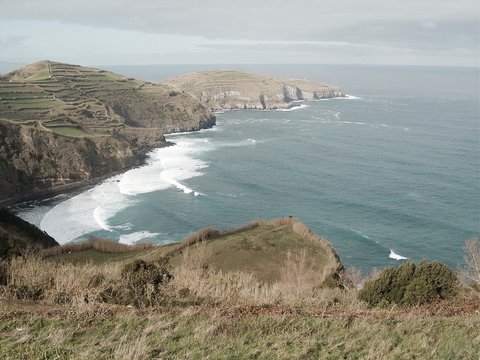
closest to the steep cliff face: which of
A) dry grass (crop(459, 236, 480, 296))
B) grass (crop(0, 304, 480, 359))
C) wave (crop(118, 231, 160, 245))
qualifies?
wave (crop(118, 231, 160, 245))

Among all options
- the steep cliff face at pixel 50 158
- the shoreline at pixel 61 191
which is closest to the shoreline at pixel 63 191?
the shoreline at pixel 61 191

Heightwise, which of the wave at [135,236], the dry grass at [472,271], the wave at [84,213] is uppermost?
the dry grass at [472,271]

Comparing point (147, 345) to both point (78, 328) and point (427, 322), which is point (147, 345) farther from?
point (427, 322)

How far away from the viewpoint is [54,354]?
7.70m

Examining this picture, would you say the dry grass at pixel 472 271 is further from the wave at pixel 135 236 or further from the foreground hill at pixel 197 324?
the wave at pixel 135 236

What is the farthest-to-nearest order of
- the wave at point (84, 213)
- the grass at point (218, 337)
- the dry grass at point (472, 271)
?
1. the wave at point (84, 213)
2. the dry grass at point (472, 271)
3. the grass at point (218, 337)

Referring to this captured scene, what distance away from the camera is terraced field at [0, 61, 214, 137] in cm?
10850

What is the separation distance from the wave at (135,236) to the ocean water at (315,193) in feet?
0.42

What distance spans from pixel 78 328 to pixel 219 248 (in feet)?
107

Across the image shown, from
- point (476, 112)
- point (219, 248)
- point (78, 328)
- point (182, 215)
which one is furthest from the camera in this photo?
point (476, 112)

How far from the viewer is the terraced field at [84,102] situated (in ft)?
356

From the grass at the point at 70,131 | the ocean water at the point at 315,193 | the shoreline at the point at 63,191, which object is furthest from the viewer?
the grass at the point at 70,131

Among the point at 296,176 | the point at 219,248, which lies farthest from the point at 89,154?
the point at 219,248

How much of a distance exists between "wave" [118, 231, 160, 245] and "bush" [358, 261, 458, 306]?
133 ft
